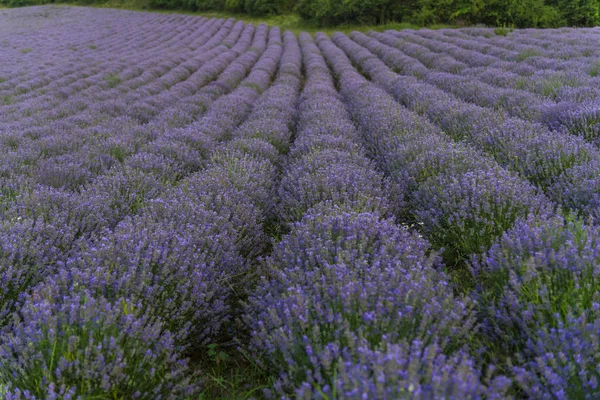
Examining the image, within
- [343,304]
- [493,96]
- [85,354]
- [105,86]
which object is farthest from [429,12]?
[85,354]

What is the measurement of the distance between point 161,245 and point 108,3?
41.6m

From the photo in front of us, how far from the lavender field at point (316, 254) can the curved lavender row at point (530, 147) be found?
0.07ft

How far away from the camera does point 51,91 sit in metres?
8.36

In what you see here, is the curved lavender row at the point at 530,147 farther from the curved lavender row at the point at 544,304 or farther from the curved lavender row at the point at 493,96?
the curved lavender row at the point at 544,304

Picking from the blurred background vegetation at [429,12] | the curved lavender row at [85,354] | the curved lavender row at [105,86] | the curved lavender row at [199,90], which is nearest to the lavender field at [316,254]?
the curved lavender row at [85,354]

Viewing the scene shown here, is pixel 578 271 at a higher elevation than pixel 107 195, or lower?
higher

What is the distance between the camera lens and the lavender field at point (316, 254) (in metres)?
1.40

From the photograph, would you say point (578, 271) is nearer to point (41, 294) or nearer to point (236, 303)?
point (236, 303)

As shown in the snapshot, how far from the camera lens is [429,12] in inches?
794

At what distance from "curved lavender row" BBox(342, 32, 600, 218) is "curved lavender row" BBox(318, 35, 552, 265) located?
0.20 meters

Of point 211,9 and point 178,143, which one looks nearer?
point 178,143

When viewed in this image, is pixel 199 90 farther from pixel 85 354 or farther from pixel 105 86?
pixel 85 354

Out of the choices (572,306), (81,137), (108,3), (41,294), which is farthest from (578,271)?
(108,3)

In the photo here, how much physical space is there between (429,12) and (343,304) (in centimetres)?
2157
